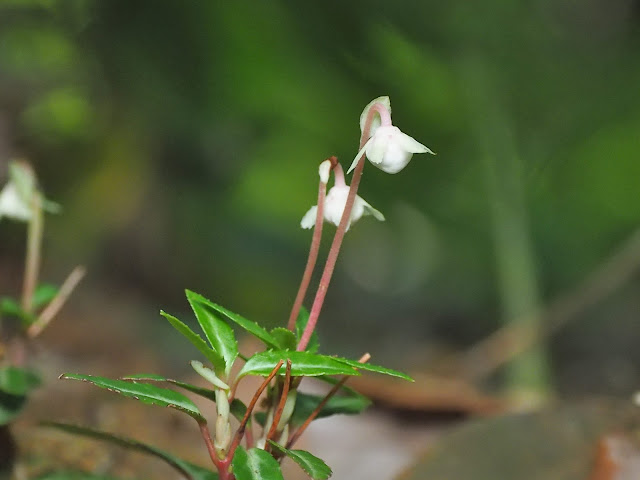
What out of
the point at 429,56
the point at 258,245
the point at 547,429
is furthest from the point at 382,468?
the point at 258,245

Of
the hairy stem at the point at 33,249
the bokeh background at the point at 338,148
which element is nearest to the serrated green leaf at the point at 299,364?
the hairy stem at the point at 33,249

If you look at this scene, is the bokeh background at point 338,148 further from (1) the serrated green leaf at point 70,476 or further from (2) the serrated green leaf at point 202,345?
(2) the serrated green leaf at point 202,345

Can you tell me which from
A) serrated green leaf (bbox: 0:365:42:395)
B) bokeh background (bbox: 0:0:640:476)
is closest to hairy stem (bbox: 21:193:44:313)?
serrated green leaf (bbox: 0:365:42:395)

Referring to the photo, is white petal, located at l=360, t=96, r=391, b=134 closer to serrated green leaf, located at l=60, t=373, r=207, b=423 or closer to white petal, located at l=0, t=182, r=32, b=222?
serrated green leaf, located at l=60, t=373, r=207, b=423

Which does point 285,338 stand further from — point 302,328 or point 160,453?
point 160,453

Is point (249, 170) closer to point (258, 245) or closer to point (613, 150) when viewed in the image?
point (258, 245)

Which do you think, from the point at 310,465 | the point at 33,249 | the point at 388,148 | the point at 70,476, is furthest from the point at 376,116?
the point at 70,476
